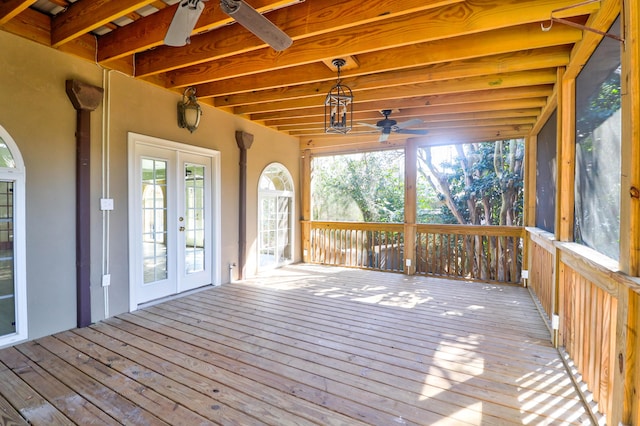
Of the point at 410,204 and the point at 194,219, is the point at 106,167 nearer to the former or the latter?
the point at 194,219

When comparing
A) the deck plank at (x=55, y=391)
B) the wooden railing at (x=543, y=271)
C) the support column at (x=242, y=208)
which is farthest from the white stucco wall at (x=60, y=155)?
the wooden railing at (x=543, y=271)

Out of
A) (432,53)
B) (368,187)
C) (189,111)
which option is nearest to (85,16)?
(189,111)

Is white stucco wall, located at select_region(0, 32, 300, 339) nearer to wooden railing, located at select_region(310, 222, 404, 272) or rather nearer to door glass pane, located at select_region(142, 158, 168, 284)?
door glass pane, located at select_region(142, 158, 168, 284)

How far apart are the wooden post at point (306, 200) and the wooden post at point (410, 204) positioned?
1984mm

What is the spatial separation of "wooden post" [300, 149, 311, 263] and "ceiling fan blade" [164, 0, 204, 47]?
14.7ft

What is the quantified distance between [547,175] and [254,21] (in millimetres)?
3643

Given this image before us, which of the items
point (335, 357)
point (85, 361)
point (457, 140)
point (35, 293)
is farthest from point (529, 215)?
point (35, 293)

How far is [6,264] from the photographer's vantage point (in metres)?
2.72

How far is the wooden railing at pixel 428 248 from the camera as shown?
201 inches

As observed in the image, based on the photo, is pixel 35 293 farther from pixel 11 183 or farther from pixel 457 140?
pixel 457 140

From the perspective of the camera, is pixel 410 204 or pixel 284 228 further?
pixel 284 228

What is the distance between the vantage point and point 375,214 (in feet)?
30.7

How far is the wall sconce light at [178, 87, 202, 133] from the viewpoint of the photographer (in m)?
4.08

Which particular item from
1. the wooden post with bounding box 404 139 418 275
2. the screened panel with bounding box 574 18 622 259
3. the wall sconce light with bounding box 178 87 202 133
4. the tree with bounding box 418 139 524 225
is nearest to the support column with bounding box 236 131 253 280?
the wall sconce light with bounding box 178 87 202 133
